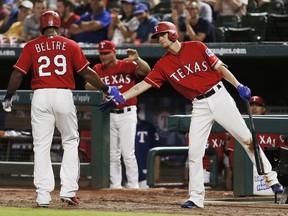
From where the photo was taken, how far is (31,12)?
45.8 ft

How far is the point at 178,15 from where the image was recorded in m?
12.7

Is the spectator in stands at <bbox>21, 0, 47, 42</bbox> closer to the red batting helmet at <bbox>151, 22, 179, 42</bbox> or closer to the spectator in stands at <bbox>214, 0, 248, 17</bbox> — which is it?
the spectator in stands at <bbox>214, 0, 248, 17</bbox>

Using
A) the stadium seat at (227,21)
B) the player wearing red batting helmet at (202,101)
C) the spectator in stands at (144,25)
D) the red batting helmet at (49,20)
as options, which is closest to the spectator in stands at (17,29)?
the spectator in stands at (144,25)

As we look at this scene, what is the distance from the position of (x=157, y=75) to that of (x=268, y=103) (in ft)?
17.5

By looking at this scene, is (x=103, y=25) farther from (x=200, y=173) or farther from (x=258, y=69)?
(x=200, y=173)

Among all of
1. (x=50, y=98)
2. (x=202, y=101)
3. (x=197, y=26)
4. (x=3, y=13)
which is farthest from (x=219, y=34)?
(x=50, y=98)

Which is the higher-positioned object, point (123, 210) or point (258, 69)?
point (258, 69)

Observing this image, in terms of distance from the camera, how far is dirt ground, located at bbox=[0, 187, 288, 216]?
7484mm

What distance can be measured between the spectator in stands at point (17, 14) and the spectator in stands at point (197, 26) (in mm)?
3235

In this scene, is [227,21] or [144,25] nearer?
[227,21]

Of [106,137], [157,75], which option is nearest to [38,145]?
[157,75]

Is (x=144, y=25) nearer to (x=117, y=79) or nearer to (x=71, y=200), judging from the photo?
(x=117, y=79)

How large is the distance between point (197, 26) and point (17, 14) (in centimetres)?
401

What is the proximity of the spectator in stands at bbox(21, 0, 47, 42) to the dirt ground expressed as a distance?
3.47 metres
